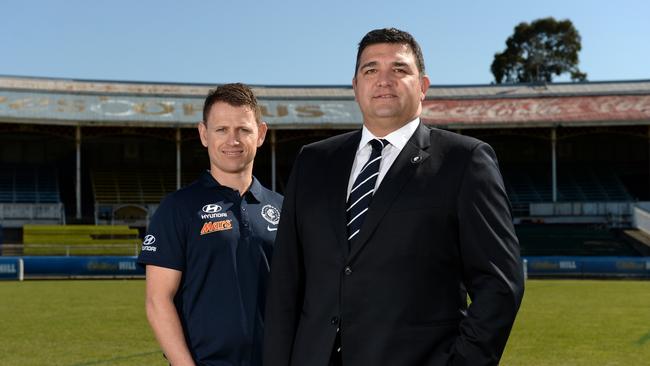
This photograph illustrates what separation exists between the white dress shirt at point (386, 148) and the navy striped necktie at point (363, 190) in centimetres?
2

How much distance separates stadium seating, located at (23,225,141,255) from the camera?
28.7m

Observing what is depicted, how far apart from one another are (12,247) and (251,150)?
93.8 ft

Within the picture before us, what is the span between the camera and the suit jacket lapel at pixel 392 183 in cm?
296

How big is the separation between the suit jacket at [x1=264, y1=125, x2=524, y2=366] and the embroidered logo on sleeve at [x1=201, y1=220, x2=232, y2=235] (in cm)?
62

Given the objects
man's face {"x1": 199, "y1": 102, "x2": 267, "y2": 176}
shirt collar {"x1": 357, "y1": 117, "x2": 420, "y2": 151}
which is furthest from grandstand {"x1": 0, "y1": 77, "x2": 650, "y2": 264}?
shirt collar {"x1": 357, "y1": 117, "x2": 420, "y2": 151}

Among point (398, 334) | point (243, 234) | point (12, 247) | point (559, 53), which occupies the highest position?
point (559, 53)

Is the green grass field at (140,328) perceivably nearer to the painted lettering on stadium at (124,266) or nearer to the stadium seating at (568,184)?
the painted lettering on stadium at (124,266)

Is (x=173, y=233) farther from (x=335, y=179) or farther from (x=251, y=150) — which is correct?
(x=335, y=179)

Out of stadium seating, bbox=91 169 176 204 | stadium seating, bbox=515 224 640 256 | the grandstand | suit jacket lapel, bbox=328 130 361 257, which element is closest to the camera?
suit jacket lapel, bbox=328 130 361 257

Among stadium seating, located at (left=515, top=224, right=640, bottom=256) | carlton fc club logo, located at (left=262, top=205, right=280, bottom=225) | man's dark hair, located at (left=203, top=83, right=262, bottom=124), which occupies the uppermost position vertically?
man's dark hair, located at (left=203, top=83, right=262, bottom=124)

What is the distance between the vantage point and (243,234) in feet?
11.9

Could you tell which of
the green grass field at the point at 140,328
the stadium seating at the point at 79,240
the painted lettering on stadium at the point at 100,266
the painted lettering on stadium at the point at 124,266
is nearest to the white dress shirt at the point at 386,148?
the green grass field at the point at 140,328

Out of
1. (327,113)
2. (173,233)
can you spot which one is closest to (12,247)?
(327,113)

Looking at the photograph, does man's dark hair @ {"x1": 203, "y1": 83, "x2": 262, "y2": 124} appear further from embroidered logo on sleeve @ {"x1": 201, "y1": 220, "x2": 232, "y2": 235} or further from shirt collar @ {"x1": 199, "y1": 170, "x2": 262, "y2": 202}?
embroidered logo on sleeve @ {"x1": 201, "y1": 220, "x2": 232, "y2": 235}
